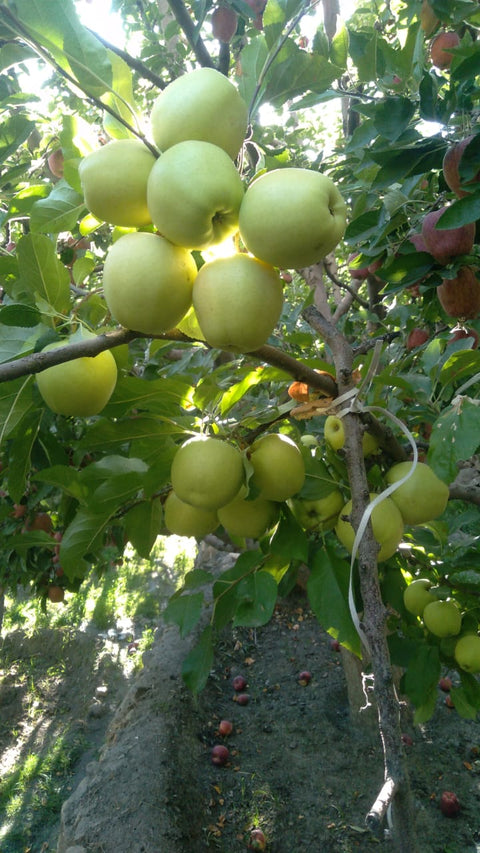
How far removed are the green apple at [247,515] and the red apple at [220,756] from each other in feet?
8.64

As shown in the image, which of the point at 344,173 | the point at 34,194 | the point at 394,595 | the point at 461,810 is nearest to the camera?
the point at 34,194

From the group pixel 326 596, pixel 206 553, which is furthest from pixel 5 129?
pixel 206 553

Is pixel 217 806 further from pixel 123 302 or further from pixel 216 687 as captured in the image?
pixel 123 302

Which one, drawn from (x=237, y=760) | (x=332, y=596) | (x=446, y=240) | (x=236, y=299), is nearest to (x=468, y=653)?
(x=332, y=596)

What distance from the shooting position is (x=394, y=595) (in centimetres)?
154

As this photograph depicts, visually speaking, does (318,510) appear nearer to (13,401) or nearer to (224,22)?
(13,401)

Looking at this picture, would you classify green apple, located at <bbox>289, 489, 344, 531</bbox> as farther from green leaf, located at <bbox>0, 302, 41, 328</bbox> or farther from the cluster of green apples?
green leaf, located at <bbox>0, 302, 41, 328</bbox>

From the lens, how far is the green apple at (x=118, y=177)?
0.67m

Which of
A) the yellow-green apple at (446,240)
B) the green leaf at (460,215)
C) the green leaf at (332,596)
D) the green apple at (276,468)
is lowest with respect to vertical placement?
the green leaf at (332,596)

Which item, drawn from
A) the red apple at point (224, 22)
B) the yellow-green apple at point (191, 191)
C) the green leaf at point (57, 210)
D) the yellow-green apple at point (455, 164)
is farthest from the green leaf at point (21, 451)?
the red apple at point (224, 22)

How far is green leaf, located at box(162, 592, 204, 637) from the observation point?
4.36 feet

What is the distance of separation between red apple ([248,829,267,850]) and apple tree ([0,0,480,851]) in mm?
1557

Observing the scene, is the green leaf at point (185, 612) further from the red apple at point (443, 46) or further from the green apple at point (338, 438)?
the red apple at point (443, 46)

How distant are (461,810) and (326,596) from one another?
245 centimetres
